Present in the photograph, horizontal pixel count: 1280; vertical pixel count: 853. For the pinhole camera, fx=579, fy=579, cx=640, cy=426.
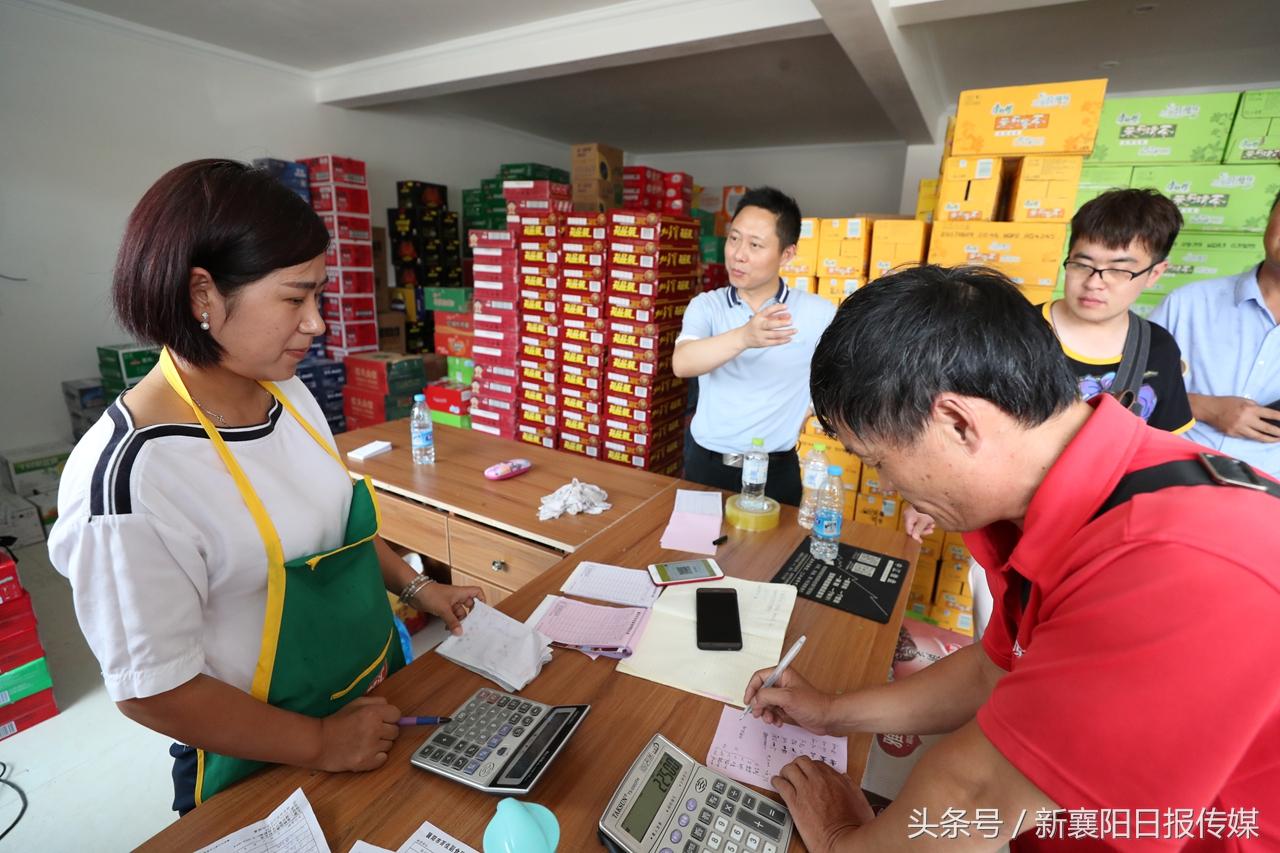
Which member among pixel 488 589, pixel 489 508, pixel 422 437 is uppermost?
pixel 422 437

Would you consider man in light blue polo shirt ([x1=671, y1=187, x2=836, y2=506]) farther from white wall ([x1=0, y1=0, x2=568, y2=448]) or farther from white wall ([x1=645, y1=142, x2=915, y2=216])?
white wall ([x1=645, y1=142, x2=915, y2=216])

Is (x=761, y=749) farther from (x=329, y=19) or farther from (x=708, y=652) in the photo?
(x=329, y=19)

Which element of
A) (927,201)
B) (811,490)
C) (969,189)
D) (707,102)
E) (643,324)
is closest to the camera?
(811,490)

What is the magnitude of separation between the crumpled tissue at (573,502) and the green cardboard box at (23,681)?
1.92 meters

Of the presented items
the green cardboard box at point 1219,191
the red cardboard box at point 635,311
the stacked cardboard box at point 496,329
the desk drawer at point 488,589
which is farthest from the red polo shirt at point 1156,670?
the stacked cardboard box at point 496,329

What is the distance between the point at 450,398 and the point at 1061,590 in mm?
3953

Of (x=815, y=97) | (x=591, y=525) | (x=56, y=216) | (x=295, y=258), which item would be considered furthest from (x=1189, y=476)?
(x=815, y=97)

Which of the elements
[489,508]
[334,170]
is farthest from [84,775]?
[334,170]

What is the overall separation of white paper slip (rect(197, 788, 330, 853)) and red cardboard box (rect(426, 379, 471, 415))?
3.45 m

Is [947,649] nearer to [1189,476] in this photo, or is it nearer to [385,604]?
[1189,476]

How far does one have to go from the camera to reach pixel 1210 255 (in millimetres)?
2596

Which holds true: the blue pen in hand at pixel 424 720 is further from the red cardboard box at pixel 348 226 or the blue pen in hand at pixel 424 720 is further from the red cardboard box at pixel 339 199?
the red cardboard box at pixel 339 199

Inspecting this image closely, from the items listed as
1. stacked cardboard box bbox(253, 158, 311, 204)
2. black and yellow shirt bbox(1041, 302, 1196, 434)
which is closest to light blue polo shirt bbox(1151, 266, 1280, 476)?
black and yellow shirt bbox(1041, 302, 1196, 434)

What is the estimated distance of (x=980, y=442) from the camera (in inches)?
25.9
